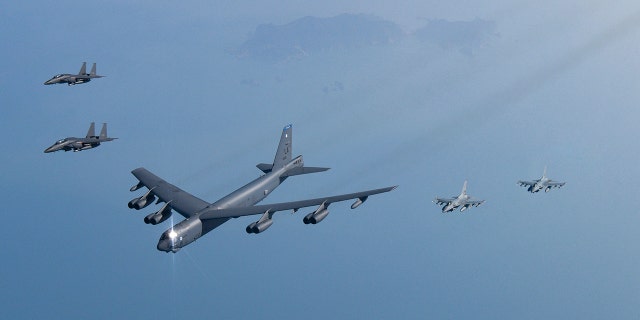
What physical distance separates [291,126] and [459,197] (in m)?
33.0

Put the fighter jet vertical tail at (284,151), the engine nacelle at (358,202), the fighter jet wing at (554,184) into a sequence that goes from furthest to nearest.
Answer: the fighter jet wing at (554,184) → the fighter jet vertical tail at (284,151) → the engine nacelle at (358,202)

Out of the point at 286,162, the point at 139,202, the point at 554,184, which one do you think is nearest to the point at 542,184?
the point at 554,184

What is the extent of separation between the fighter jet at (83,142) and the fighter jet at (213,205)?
1327 centimetres

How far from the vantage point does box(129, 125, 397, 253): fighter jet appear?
266 feet

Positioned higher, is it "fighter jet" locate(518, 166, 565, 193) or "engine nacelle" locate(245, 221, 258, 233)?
"fighter jet" locate(518, 166, 565, 193)

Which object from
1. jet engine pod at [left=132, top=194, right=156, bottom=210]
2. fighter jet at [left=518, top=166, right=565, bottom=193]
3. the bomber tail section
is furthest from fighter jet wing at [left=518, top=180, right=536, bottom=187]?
jet engine pod at [left=132, top=194, right=156, bottom=210]

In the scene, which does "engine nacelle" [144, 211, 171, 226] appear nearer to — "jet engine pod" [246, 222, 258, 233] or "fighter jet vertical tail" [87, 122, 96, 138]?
"jet engine pod" [246, 222, 258, 233]

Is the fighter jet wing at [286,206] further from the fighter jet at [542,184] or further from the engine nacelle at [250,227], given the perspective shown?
the fighter jet at [542,184]

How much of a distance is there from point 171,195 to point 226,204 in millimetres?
8529

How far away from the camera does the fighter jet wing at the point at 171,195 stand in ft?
290

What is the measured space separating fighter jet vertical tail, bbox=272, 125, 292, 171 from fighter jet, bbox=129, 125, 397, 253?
17 cm

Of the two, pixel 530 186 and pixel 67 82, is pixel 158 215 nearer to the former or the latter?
pixel 67 82

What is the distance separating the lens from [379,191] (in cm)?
8575

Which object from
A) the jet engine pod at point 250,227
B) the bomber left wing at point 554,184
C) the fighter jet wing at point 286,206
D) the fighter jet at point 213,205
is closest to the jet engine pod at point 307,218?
the fighter jet at point 213,205
